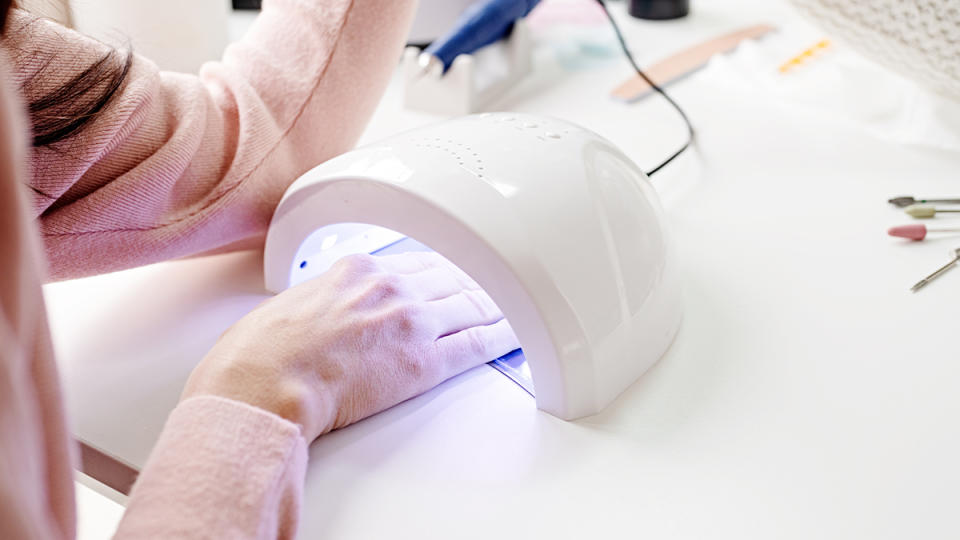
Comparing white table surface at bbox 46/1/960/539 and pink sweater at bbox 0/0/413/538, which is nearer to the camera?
pink sweater at bbox 0/0/413/538

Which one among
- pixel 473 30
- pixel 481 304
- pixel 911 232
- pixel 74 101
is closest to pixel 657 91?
pixel 473 30

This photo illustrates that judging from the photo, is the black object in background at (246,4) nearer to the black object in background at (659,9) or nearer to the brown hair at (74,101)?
the black object in background at (659,9)

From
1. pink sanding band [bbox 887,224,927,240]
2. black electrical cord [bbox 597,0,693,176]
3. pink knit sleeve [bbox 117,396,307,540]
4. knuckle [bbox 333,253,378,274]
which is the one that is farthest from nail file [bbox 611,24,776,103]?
pink knit sleeve [bbox 117,396,307,540]

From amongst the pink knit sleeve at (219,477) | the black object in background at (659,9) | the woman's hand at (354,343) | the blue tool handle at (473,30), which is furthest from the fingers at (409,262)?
the black object in background at (659,9)

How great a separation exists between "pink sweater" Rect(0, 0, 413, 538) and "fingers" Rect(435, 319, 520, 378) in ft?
0.32

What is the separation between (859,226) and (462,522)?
362 mm

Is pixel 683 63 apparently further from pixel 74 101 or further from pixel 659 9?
pixel 74 101

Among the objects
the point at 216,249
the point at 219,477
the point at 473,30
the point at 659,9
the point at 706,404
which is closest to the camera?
the point at 219,477

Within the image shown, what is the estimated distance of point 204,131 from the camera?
49cm

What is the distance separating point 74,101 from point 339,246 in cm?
17

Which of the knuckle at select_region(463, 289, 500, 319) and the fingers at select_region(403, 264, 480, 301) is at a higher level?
the fingers at select_region(403, 264, 480, 301)

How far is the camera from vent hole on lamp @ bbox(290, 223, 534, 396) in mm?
515

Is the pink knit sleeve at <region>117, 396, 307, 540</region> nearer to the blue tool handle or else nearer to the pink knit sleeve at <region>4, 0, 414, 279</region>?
the pink knit sleeve at <region>4, 0, 414, 279</region>

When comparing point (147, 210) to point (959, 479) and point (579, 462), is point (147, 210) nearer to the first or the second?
point (579, 462)
